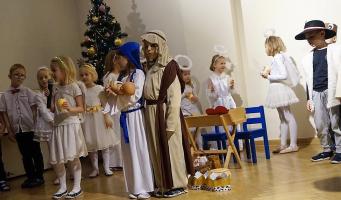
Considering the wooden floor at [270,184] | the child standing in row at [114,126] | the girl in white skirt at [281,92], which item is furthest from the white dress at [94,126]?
the girl in white skirt at [281,92]

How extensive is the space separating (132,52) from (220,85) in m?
2.68

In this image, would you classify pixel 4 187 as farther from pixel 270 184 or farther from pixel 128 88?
pixel 270 184

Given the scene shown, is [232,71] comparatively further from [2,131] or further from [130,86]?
[2,131]

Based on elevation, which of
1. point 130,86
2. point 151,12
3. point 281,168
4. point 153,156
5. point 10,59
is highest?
point 151,12

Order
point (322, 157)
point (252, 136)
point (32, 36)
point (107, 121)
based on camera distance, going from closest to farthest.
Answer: point (322, 157) → point (252, 136) → point (107, 121) → point (32, 36)

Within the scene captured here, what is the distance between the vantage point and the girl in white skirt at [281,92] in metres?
6.11

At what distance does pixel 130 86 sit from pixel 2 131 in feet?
10.1

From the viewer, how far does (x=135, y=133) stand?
4348mm

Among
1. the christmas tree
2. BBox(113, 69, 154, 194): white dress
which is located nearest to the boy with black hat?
BBox(113, 69, 154, 194): white dress

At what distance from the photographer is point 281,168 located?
4941 millimetres

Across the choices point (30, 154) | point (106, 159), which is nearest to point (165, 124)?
point (106, 159)

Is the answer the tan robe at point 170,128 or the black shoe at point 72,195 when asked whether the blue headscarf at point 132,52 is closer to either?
the tan robe at point 170,128

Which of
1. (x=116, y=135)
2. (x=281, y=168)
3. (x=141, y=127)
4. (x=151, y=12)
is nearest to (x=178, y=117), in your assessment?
(x=141, y=127)

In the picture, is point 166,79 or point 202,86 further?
point 202,86
